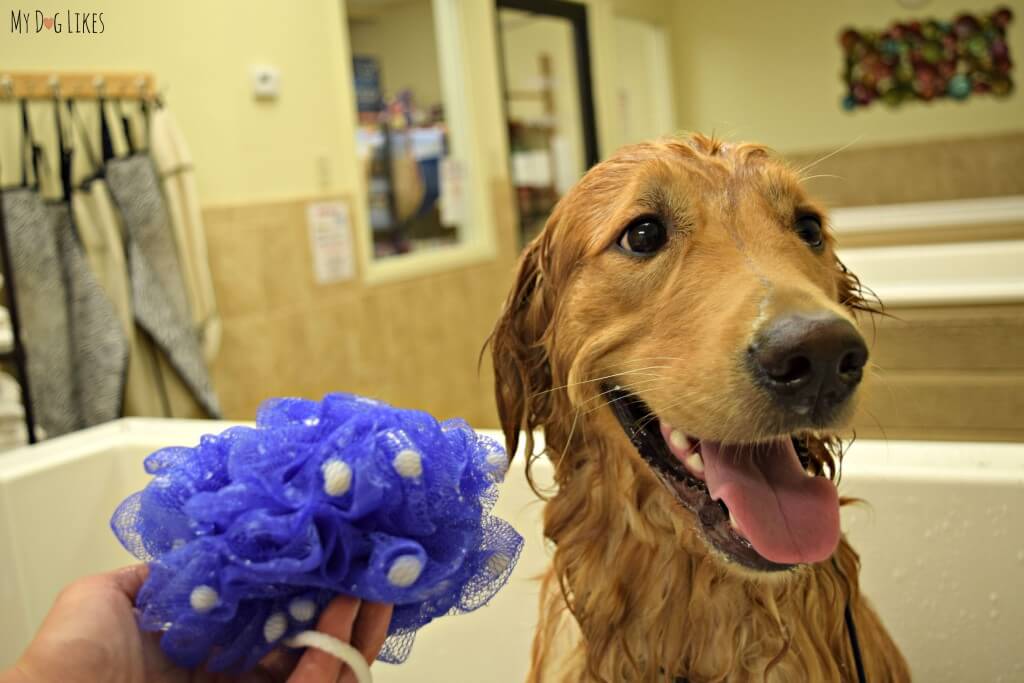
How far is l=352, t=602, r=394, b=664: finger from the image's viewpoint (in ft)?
2.47

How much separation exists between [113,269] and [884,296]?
1.99 meters

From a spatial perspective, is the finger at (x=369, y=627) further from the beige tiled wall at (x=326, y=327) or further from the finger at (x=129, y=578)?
the beige tiled wall at (x=326, y=327)

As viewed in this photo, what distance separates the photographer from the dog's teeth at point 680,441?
914 mm

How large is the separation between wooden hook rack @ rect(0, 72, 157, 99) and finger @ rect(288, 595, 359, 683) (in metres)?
1.79

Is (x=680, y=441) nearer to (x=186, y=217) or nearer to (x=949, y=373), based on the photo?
(x=949, y=373)

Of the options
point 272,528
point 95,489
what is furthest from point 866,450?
point 95,489

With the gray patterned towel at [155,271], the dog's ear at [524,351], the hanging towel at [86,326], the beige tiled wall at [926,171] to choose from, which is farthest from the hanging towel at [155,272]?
the beige tiled wall at [926,171]

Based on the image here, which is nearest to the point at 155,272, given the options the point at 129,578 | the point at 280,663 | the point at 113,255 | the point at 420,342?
the point at 113,255

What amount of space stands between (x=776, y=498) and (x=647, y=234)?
1.02 ft

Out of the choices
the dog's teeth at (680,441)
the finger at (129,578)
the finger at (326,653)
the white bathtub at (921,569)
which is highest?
the dog's teeth at (680,441)

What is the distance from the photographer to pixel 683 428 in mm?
860

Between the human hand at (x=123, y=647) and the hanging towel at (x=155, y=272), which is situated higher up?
the hanging towel at (x=155, y=272)

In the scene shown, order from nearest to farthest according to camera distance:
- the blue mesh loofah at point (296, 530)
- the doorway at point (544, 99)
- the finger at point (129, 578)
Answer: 1. the blue mesh loofah at point (296, 530)
2. the finger at point (129, 578)
3. the doorway at point (544, 99)

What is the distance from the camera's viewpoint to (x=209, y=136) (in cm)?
288
